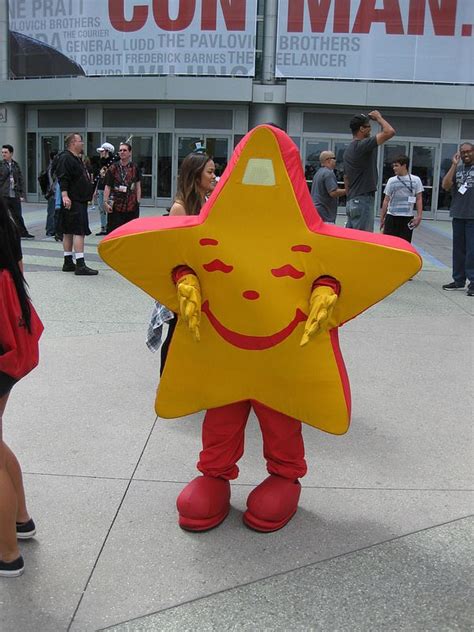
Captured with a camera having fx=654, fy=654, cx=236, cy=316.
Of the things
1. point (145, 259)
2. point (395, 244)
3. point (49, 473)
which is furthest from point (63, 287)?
point (395, 244)

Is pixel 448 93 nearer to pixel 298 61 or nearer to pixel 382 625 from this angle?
pixel 298 61

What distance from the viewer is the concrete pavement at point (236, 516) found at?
224cm

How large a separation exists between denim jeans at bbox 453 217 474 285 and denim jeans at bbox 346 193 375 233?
1381 millimetres

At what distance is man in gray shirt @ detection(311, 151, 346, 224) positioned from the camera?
25.5 feet

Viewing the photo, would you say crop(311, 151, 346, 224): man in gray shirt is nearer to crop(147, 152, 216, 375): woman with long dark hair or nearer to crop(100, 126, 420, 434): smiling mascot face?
crop(147, 152, 216, 375): woman with long dark hair

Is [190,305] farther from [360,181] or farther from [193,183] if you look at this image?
[360,181]

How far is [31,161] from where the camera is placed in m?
22.5

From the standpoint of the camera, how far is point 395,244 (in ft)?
8.48

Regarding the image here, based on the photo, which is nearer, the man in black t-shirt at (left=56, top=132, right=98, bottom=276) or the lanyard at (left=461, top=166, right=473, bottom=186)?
the lanyard at (left=461, top=166, right=473, bottom=186)

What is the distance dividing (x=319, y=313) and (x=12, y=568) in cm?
144

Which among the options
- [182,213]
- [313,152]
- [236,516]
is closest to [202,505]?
[236,516]

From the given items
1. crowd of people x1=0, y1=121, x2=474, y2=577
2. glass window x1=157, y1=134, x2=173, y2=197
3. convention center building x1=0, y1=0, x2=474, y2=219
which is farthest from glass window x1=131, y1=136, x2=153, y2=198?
crowd of people x1=0, y1=121, x2=474, y2=577

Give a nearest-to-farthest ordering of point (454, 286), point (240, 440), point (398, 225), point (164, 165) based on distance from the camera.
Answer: point (240, 440), point (454, 286), point (398, 225), point (164, 165)

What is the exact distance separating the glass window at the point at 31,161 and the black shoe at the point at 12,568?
21827 millimetres
